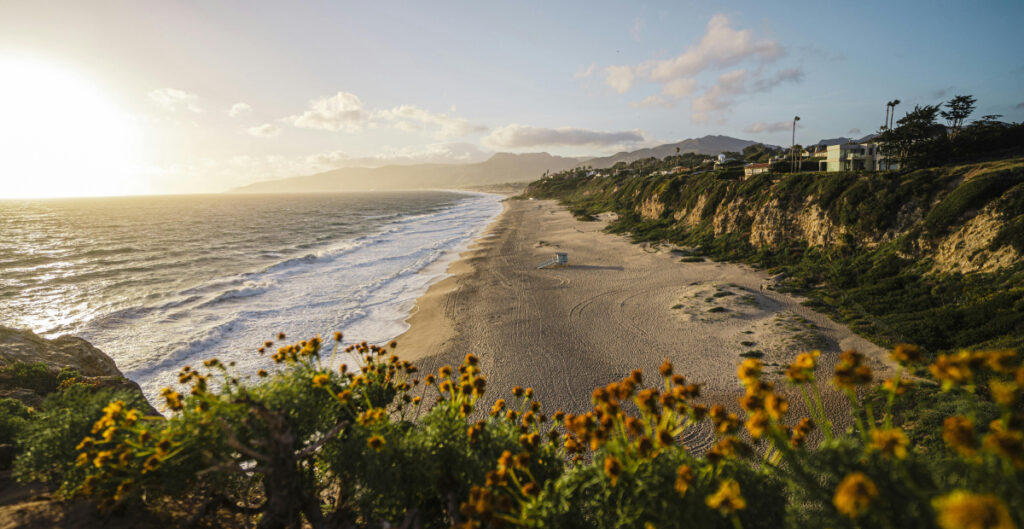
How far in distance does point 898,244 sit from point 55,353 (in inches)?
1301

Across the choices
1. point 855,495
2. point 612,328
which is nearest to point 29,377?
point 855,495

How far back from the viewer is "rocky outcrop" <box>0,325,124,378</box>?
31.7 ft

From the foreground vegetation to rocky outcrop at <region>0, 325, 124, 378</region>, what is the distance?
8.81 metres

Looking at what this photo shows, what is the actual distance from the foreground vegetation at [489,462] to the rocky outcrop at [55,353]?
8813 millimetres

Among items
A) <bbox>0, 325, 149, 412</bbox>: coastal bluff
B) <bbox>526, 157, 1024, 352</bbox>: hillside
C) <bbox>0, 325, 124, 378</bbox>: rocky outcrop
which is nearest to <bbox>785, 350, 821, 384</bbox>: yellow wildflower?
<bbox>0, 325, 149, 412</bbox>: coastal bluff

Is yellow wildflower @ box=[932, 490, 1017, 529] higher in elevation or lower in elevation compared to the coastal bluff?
higher

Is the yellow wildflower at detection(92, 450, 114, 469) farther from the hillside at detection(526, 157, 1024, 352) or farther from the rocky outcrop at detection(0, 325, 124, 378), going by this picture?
the hillside at detection(526, 157, 1024, 352)

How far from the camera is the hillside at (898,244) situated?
1387cm

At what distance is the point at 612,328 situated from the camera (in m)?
16.6

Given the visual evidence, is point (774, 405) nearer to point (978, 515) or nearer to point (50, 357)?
point (978, 515)

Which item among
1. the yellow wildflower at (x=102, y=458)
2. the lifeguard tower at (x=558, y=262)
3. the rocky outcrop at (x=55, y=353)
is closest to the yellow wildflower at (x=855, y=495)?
the yellow wildflower at (x=102, y=458)

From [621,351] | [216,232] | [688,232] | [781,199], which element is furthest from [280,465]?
[216,232]

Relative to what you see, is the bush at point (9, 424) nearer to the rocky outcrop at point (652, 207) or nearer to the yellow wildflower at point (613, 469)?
the yellow wildflower at point (613, 469)

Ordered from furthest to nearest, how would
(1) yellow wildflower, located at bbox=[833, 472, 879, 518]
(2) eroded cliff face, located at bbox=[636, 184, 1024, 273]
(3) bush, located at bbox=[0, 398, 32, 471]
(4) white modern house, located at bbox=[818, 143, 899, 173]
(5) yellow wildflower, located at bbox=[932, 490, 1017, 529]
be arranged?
(4) white modern house, located at bbox=[818, 143, 899, 173], (2) eroded cliff face, located at bbox=[636, 184, 1024, 273], (3) bush, located at bbox=[0, 398, 32, 471], (1) yellow wildflower, located at bbox=[833, 472, 879, 518], (5) yellow wildflower, located at bbox=[932, 490, 1017, 529]
